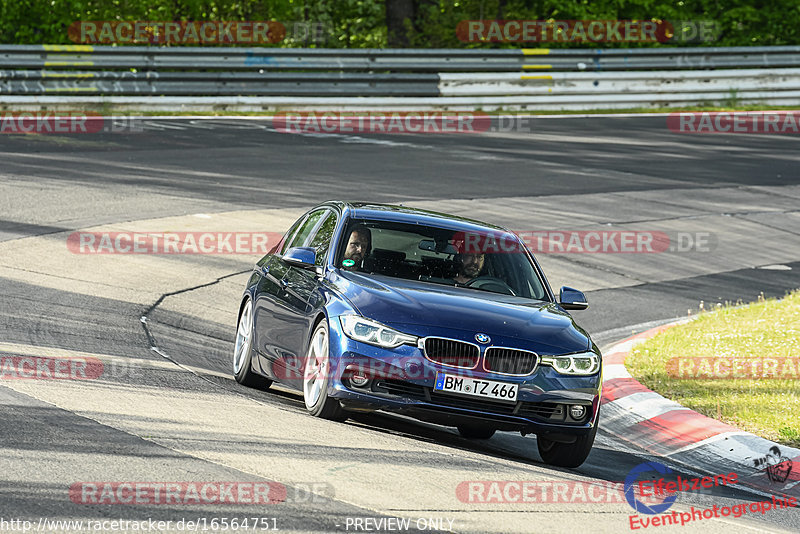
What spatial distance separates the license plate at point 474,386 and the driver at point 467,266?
1408 millimetres

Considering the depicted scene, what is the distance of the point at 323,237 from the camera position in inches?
357

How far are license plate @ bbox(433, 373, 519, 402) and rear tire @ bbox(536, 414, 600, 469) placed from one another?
0.62 meters

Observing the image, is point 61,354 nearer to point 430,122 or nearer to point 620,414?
point 620,414

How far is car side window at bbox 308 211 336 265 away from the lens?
8.83m

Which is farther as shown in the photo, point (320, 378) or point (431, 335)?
point (320, 378)

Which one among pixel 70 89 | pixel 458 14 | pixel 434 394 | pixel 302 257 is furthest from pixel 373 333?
pixel 458 14

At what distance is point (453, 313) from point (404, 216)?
5.35 feet

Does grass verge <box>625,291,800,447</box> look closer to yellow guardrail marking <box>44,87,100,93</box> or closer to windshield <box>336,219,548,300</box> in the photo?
windshield <box>336,219,548,300</box>

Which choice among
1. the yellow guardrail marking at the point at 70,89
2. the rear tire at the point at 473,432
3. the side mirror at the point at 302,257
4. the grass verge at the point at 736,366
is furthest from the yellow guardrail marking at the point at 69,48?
the rear tire at the point at 473,432

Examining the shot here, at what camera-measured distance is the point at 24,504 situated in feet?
17.1

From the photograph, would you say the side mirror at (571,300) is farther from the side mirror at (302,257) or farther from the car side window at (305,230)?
the car side window at (305,230)

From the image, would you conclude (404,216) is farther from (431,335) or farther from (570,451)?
(570,451)

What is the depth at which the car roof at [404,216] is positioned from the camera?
8969 millimetres

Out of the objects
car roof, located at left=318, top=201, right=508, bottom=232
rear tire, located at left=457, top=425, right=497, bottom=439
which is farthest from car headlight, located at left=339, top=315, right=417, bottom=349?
car roof, located at left=318, top=201, right=508, bottom=232
